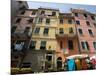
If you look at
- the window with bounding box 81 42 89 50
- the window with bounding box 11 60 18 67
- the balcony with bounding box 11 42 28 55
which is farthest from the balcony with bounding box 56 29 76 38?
the window with bounding box 11 60 18 67

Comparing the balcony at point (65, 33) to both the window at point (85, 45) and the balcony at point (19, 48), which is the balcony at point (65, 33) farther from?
the balcony at point (19, 48)

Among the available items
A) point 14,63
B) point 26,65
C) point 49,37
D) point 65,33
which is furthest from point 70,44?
point 14,63

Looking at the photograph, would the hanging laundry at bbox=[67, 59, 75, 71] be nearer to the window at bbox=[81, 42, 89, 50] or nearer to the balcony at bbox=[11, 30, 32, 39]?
the window at bbox=[81, 42, 89, 50]

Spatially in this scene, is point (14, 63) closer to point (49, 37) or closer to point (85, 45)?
point (49, 37)

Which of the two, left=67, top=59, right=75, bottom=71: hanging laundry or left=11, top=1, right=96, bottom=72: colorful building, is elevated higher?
left=11, top=1, right=96, bottom=72: colorful building

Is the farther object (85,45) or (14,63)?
(85,45)

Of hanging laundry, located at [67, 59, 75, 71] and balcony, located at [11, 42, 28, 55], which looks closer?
balcony, located at [11, 42, 28, 55]

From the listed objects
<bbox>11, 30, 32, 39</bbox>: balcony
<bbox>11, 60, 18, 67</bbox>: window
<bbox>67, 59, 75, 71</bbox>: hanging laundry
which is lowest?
<bbox>67, 59, 75, 71</bbox>: hanging laundry

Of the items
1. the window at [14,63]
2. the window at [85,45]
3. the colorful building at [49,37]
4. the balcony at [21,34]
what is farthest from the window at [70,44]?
the window at [14,63]

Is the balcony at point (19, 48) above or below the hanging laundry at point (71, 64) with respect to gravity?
above

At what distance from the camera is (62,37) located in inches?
83.8

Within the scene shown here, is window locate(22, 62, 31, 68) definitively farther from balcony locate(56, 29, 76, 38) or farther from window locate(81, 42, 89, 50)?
window locate(81, 42, 89, 50)

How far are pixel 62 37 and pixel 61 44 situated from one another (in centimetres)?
8
